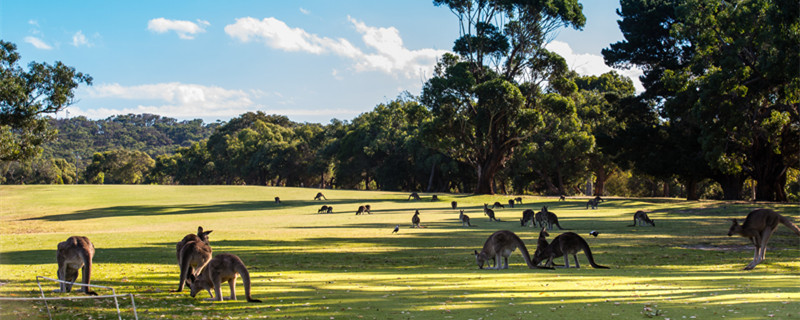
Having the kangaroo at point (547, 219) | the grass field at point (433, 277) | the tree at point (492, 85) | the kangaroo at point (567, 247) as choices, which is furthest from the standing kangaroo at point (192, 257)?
the tree at point (492, 85)

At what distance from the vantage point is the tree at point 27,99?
3282cm

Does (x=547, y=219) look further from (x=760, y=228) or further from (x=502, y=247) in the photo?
(x=502, y=247)

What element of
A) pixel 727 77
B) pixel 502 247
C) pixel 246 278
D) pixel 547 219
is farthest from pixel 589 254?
pixel 727 77

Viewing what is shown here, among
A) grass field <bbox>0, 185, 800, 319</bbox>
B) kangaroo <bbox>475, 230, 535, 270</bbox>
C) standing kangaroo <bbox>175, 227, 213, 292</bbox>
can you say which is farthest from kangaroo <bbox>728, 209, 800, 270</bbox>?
standing kangaroo <bbox>175, 227, 213, 292</bbox>

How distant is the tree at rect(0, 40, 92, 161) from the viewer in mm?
32816

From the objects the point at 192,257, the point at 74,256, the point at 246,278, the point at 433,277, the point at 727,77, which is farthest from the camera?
the point at 727,77

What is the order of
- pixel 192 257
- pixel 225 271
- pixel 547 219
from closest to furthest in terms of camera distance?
pixel 225 271, pixel 192 257, pixel 547 219

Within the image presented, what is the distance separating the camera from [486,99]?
2239 inches

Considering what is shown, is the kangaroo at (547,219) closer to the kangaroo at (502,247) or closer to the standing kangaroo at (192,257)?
the kangaroo at (502,247)

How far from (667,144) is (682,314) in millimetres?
51610

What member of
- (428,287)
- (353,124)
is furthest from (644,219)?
(353,124)

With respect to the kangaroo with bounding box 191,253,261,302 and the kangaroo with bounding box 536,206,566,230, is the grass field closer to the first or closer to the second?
the kangaroo with bounding box 191,253,261,302

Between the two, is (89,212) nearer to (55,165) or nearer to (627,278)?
(627,278)

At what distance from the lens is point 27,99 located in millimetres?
33938
